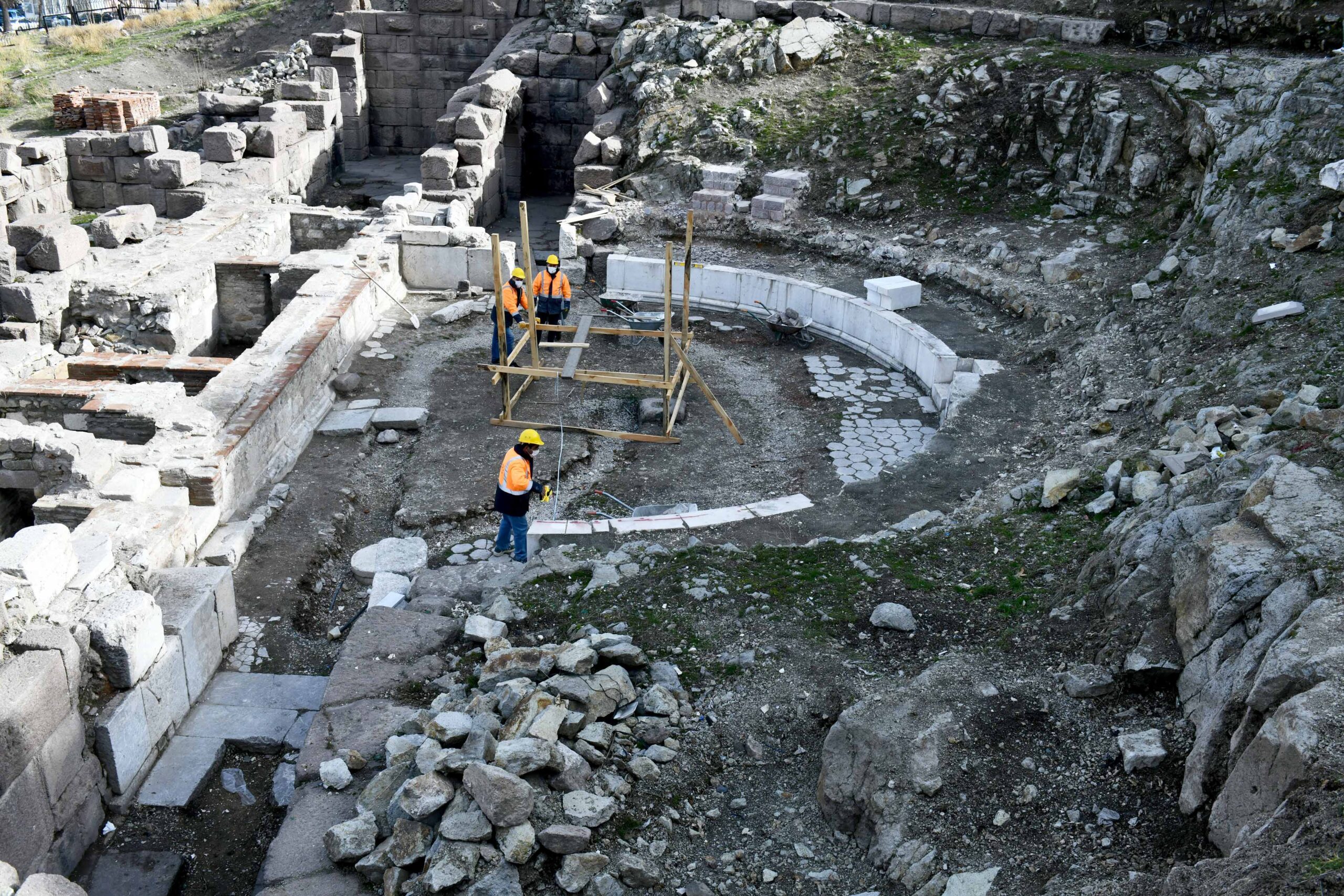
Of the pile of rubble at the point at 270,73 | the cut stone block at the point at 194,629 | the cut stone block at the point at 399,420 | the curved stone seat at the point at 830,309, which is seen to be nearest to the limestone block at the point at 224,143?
the pile of rubble at the point at 270,73

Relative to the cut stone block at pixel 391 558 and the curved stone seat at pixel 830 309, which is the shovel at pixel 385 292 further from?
the cut stone block at pixel 391 558

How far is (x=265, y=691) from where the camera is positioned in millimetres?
7000

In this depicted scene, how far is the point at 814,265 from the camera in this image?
47.9 feet

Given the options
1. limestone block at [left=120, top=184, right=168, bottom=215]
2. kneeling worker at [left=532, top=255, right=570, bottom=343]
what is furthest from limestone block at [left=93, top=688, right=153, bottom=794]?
limestone block at [left=120, top=184, right=168, bottom=215]

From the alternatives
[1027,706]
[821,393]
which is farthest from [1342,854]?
[821,393]

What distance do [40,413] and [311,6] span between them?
70.5ft

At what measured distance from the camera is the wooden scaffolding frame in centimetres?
1024

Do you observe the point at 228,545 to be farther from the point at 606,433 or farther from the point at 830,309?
the point at 830,309

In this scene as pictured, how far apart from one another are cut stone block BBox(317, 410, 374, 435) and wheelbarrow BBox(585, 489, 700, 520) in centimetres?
265

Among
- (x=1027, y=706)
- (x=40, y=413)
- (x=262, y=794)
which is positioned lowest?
(x=262, y=794)

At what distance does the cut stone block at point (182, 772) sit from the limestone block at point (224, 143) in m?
13.1

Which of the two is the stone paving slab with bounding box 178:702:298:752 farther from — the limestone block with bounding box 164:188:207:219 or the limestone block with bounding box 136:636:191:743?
the limestone block with bounding box 164:188:207:219

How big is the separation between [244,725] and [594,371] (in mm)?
5111

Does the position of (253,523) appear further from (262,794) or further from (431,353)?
(431,353)
